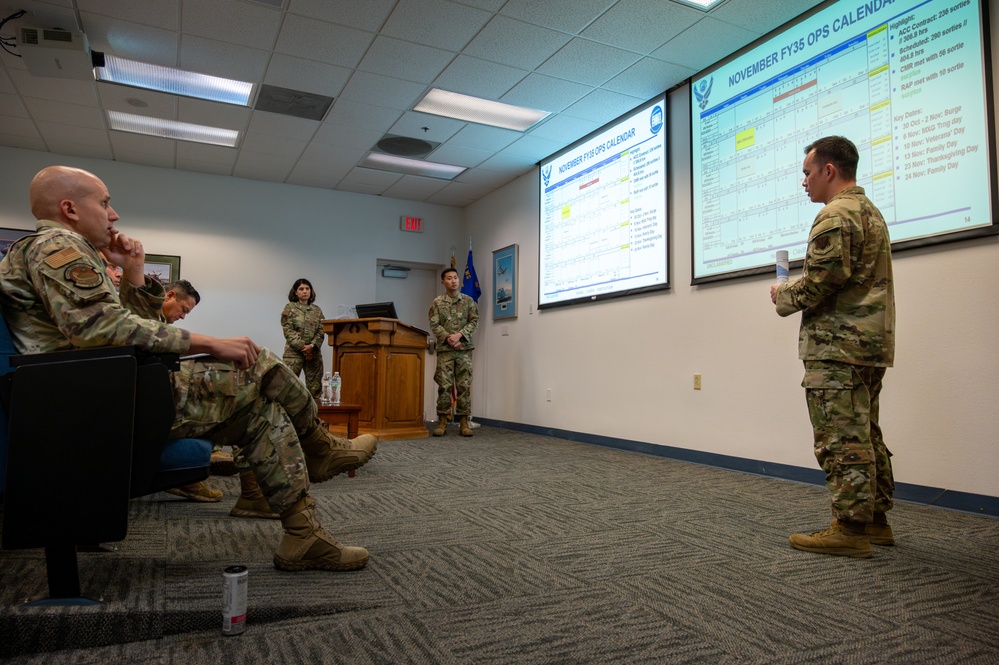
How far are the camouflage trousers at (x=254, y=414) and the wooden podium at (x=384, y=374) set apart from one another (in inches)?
140

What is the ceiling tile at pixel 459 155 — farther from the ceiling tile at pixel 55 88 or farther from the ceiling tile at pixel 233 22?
the ceiling tile at pixel 55 88

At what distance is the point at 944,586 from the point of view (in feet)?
5.57

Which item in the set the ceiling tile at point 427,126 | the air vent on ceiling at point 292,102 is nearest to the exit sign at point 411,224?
the ceiling tile at point 427,126

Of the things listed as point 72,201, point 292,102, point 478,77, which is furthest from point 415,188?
point 72,201

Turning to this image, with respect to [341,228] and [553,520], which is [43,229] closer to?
[553,520]

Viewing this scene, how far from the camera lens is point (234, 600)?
1.29m

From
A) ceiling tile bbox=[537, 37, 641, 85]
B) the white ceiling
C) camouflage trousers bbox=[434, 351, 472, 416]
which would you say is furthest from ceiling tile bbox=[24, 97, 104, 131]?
ceiling tile bbox=[537, 37, 641, 85]

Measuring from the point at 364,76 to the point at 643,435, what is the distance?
324 cm

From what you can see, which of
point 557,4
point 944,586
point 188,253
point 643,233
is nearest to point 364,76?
point 557,4

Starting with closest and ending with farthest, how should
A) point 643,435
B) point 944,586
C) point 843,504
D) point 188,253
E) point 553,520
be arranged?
point 944,586 → point 843,504 → point 553,520 → point 643,435 → point 188,253

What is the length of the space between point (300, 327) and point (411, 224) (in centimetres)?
205

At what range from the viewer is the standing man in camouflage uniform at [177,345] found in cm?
135

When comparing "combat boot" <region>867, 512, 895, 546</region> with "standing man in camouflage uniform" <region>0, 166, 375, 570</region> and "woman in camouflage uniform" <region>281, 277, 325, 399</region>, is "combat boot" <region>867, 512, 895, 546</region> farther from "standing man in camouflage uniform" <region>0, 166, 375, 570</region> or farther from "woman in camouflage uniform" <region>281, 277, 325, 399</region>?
"woman in camouflage uniform" <region>281, 277, 325, 399</region>

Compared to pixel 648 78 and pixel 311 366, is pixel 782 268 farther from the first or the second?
pixel 311 366
